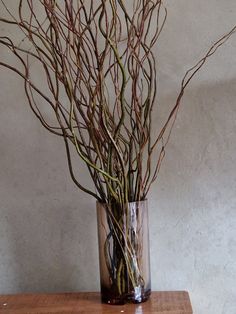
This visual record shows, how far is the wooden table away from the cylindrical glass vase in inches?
1.2

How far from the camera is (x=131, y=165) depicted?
3.79 ft

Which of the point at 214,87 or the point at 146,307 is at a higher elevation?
the point at 214,87

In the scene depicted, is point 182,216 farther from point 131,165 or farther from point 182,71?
point 182,71

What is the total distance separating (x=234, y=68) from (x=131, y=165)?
0.44m

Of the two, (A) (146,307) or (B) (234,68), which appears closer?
(A) (146,307)

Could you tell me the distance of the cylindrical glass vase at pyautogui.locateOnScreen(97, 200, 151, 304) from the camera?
44.3 inches

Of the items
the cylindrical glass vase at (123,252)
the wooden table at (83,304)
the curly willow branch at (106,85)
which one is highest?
the curly willow branch at (106,85)

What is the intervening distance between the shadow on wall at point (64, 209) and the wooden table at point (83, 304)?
11 cm

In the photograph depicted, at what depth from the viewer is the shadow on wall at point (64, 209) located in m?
1.33

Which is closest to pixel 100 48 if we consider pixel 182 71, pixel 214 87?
pixel 182 71

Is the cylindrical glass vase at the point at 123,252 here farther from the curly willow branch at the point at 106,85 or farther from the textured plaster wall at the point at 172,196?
the textured plaster wall at the point at 172,196

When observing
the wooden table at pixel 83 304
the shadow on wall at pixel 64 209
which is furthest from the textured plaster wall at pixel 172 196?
the wooden table at pixel 83 304

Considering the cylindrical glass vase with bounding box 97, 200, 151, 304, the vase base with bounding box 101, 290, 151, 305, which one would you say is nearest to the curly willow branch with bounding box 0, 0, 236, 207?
the cylindrical glass vase with bounding box 97, 200, 151, 304

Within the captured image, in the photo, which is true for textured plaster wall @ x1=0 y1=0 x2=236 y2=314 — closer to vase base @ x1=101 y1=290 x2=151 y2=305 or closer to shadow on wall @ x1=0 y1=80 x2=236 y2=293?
shadow on wall @ x1=0 y1=80 x2=236 y2=293
